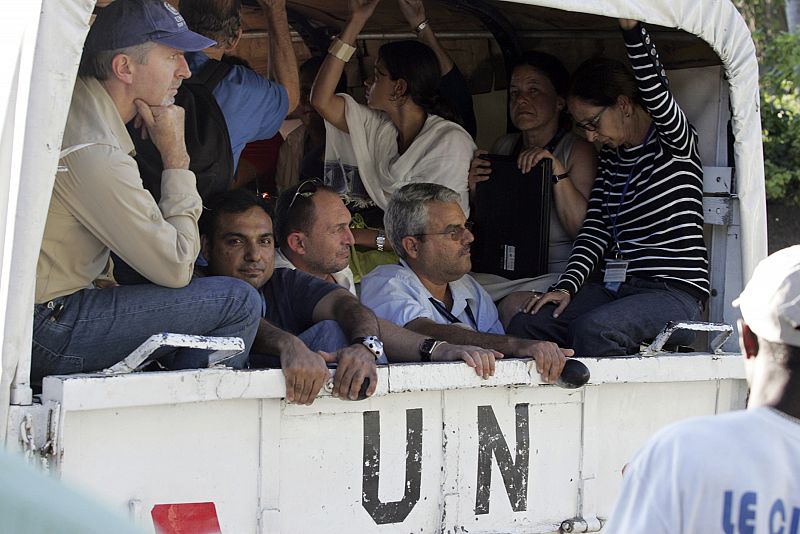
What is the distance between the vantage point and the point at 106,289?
10.2ft

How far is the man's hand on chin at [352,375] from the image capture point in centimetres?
323

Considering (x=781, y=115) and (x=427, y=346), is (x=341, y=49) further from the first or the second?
(x=781, y=115)

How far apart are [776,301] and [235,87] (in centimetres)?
258

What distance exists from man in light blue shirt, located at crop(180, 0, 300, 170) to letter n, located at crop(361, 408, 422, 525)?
1.19 meters

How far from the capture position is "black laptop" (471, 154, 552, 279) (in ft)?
15.4

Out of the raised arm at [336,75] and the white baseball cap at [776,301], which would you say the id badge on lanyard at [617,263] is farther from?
the white baseball cap at [776,301]

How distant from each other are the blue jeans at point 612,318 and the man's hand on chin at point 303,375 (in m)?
1.08

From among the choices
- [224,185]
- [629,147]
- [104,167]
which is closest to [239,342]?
[104,167]

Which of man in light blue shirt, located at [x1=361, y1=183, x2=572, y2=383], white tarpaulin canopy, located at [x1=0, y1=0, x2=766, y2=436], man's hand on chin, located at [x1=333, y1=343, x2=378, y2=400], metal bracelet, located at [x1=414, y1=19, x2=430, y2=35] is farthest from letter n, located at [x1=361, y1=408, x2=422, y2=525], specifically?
metal bracelet, located at [x1=414, y1=19, x2=430, y2=35]

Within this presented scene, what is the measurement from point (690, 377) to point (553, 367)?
557mm

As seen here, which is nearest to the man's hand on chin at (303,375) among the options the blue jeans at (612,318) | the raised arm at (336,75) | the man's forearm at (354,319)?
the man's forearm at (354,319)

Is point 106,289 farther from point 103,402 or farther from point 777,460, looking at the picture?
point 777,460

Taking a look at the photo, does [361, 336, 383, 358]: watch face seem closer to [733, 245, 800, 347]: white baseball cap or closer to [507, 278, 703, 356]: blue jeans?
[507, 278, 703, 356]: blue jeans

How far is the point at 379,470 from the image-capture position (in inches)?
131
